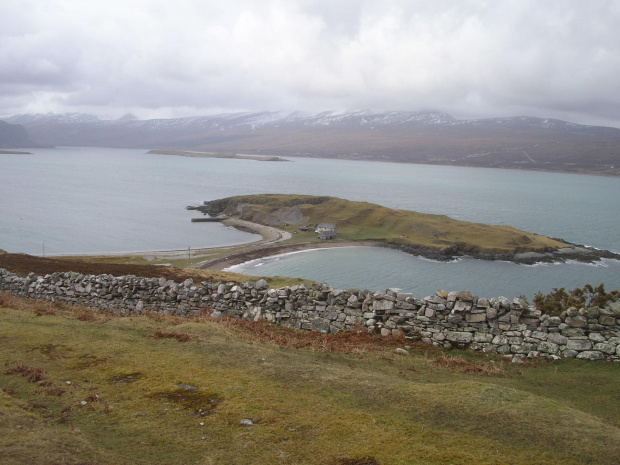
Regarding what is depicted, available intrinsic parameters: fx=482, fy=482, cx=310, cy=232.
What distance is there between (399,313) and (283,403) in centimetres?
802

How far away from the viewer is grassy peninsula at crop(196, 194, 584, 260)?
9938cm

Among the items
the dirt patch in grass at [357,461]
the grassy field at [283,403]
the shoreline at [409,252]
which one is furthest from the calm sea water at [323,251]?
the dirt patch in grass at [357,461]

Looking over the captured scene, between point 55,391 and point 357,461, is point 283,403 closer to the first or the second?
point 357,461

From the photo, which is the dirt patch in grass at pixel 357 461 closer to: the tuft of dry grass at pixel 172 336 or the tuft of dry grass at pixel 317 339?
the tuft of dry grass at pixel 317 339

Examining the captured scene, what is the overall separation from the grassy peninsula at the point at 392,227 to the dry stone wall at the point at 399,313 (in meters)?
79.6

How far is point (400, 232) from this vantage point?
366 feet

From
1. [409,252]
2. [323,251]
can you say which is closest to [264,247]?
[323,251]

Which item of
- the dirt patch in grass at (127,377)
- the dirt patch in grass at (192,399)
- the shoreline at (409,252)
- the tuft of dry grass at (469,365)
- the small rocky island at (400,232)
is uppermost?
the dirt patch in grass at (192,399)

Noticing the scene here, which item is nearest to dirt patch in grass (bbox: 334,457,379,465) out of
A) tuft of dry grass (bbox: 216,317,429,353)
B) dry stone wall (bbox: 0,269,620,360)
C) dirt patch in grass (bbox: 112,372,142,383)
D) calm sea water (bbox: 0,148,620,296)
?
dirt patch in grass (bbox: 112,372,142,383)

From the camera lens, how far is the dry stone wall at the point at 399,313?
15.6 m

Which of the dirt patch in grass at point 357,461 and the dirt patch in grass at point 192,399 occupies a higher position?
the dirt patch in grass at point 357,461

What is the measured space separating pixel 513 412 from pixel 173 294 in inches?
638

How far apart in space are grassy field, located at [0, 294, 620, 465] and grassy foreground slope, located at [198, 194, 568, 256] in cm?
8795

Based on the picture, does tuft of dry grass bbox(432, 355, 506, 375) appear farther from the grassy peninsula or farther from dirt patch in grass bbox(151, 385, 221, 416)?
the grassy peninsula
